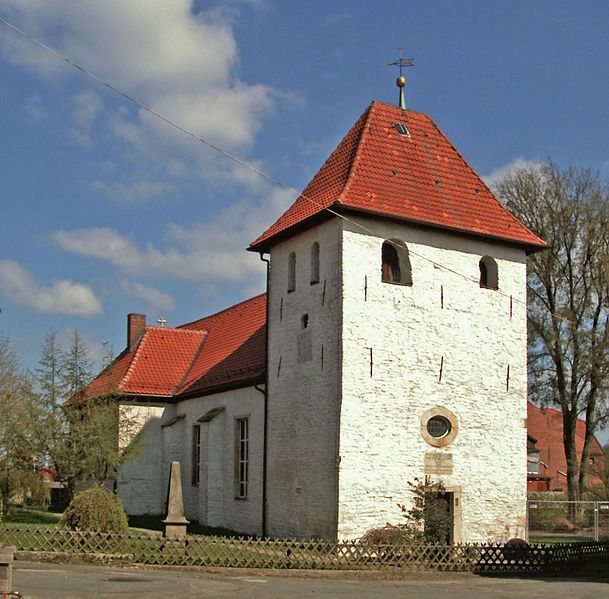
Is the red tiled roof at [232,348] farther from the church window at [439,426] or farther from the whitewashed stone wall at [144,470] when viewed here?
the church window at [439,426]

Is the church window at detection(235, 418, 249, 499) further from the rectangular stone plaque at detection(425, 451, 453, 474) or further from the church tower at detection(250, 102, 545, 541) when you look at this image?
the rectangular stone plaque at detection(425, 451, 453, 474)

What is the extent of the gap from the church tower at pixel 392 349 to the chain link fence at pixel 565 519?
9.42m

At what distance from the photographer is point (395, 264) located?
75.4ft

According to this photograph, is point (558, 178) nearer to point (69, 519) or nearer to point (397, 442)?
point (397, 442)

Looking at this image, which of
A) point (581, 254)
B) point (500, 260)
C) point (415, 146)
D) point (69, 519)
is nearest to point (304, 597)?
point (69, 519)

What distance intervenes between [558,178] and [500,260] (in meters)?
14.4

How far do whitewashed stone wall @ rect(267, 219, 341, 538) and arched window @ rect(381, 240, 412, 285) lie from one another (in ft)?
4.98

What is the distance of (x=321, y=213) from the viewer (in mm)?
22500

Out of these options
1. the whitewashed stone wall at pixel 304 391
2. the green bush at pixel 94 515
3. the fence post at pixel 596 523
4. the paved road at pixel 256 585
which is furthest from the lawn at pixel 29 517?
the fence post at pixel 596 523

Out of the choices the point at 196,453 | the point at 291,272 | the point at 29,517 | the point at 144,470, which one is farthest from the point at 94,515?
the point at 144,470

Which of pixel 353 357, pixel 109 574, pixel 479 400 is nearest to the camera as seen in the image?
pixel 109 574

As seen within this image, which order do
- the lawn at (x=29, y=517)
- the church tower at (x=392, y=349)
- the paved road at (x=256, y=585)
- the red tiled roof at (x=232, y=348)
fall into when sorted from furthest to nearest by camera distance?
the red tiled roof at (x=232, y=348) < the lawn at (x=29, y=517) < the church tower at (x=392, y=349) < the paved road at (x=256, y=585)

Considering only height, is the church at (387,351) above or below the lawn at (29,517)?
above

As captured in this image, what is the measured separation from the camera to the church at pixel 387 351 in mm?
21531
